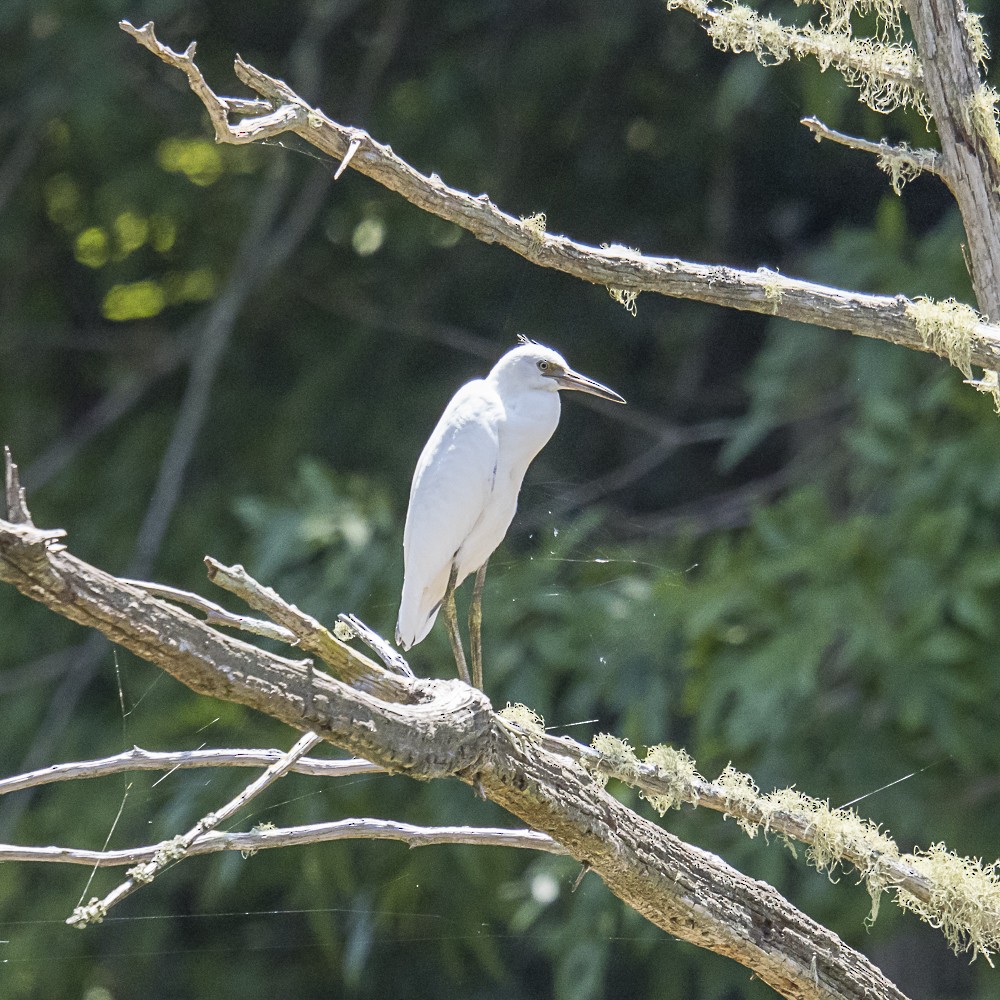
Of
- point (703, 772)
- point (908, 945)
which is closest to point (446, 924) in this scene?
point (703, 772)

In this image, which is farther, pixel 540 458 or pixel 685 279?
pixel 540 458

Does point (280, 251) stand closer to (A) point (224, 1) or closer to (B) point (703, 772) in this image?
(A) point (224, 1)

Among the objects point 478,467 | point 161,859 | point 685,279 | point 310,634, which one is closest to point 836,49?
point 685,279

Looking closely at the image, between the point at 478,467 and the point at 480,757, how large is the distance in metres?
0.88

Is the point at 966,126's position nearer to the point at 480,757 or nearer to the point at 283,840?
the point at 480,757

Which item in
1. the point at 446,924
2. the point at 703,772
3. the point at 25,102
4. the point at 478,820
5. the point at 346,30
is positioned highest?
the point at 346,30

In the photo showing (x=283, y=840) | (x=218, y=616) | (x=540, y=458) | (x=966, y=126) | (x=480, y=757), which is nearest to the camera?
(x=218, y=616)

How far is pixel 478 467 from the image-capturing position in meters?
2.22

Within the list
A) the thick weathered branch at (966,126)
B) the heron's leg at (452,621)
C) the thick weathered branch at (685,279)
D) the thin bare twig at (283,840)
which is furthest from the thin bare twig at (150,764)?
the thick weathered branch at (966,126)

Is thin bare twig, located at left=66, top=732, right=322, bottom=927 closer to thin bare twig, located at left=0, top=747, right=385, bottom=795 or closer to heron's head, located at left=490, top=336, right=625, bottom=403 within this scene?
thin bare twig, located at left=0, top=747, right=385, bottom=795

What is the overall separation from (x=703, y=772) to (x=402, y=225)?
2.03 meters

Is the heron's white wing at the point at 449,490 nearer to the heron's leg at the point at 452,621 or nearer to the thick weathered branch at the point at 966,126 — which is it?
the heron's leg at the point at 452,621

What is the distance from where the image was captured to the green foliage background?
3.41 m

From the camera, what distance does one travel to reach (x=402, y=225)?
457cm
